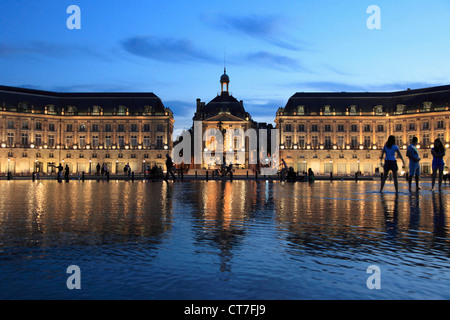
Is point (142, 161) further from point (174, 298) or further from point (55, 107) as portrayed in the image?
point (174, 298)

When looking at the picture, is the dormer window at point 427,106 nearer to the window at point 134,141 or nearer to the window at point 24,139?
the window at point 134,141

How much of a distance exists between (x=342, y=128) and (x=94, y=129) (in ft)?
159

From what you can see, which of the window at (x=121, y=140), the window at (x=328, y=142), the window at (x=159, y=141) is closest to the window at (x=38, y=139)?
the window at (x=121, y=140)

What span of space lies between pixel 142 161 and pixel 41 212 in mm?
82503

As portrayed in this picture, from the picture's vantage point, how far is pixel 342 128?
303 ft

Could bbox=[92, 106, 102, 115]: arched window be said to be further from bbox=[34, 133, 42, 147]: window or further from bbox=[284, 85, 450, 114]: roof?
bbox=[284, 85, 450, 114]: roof

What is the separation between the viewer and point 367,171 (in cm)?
9056

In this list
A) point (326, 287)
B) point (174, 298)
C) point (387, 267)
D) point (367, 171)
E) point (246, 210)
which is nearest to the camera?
point (174, 298)

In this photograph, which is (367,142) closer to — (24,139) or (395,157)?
(24,139)

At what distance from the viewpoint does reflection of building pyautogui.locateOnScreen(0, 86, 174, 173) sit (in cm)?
8975

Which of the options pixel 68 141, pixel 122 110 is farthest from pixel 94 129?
pixel 122 110

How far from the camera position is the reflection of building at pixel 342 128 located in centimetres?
9075

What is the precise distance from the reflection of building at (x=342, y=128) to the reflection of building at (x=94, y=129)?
2485cm
